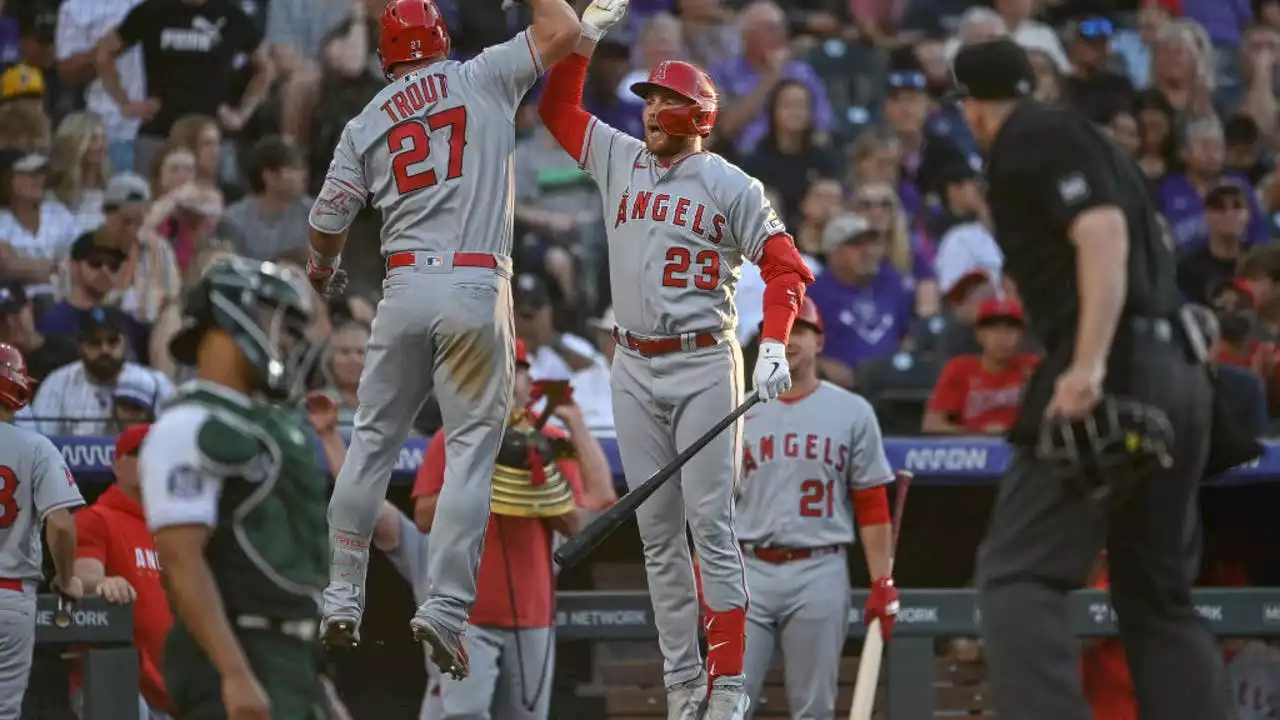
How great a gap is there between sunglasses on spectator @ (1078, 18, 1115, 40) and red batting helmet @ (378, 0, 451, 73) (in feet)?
26.3

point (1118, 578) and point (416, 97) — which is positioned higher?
point (416, 97)

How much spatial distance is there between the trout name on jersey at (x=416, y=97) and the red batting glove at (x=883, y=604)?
2.66 metres

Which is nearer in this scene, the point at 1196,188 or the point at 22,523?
the point at 22,523

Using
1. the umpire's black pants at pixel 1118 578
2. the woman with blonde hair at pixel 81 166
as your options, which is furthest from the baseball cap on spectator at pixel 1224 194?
the umpire's black pants at pixel 1118 578

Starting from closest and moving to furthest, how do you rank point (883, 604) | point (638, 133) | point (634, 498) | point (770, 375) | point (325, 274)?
point (770, 375) → point (634, 498) → point (325, 274) → point (883, 604) → point (638, 133)

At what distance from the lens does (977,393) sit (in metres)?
10.4

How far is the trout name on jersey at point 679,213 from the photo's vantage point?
737cm

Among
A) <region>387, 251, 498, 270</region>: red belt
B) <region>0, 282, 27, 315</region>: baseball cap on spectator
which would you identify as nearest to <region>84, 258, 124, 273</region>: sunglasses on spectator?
<region>0, 282, 27, 315</region>: baseball cap on spectator

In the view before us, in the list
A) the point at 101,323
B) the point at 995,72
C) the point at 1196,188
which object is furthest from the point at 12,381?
the point at 1196,188

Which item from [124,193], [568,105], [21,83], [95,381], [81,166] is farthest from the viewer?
[21,83]

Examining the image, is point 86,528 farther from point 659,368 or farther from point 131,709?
point 659,368

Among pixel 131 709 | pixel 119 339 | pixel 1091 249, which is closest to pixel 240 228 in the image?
pixel 119 339

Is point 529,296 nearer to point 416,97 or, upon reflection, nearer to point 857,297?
point 857,297

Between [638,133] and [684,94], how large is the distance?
5434 millimetres
